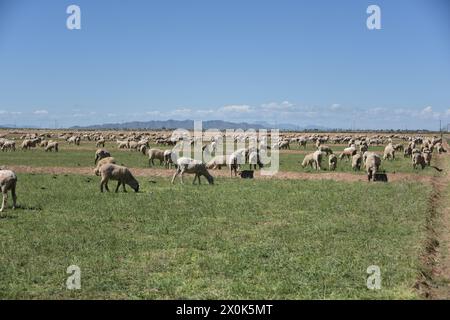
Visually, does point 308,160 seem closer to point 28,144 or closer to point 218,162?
point 218,162

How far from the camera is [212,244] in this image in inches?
490

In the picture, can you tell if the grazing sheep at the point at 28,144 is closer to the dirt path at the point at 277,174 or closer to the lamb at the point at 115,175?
the dirt path at the point at 277,174

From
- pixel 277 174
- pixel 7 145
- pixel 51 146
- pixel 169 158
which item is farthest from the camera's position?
pixel 7 145

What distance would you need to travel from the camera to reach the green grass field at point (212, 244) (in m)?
9.20

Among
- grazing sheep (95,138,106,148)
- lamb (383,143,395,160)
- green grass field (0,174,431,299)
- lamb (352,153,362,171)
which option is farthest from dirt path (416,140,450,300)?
grazing sheep (95,138,106,148)

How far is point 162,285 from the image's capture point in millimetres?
9250

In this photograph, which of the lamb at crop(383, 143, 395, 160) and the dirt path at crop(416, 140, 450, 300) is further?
the lamb at crop(383, 143, 395, 160)

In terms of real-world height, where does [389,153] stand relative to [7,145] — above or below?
below

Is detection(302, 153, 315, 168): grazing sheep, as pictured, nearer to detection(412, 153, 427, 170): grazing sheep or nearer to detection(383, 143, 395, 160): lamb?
detection(412, 153, 427, 170): grazing sheep

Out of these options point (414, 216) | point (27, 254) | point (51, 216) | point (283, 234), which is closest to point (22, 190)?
Answer: point (51, 216)

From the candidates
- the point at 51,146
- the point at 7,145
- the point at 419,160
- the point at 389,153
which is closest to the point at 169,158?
the point at 419,160

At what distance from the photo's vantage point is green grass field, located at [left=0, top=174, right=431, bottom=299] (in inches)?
362

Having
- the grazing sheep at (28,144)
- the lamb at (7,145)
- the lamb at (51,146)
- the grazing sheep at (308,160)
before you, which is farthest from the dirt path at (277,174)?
the grazing sheep at (28,144)
